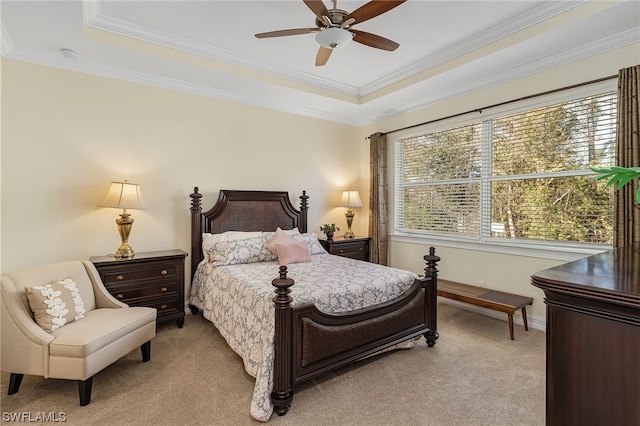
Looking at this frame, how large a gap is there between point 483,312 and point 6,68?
559 centimetres

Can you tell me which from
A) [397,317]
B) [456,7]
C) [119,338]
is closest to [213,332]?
[119,338]

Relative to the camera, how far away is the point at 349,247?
481cm

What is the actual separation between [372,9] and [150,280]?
10.3 feet

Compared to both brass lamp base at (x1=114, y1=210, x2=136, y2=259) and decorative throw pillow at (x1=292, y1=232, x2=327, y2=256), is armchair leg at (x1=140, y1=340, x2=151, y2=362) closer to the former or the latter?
A: brass lamp base at (x1=114, y1=210, x2=136, y2=259)

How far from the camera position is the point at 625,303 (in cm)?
74

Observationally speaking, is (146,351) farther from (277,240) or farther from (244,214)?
(244,214)

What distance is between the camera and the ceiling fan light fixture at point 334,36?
2410 mm

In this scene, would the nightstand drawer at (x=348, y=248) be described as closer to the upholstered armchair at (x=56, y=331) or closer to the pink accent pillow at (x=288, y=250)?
the pink accent pillow at (x=288, y=250)

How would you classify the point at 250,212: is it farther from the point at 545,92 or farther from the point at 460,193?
the point at 545,92

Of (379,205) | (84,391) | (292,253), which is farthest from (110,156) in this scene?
(379,205)

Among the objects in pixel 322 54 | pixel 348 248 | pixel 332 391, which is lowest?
pixel 332 391

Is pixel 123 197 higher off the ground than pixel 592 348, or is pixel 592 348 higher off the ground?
pixel 123 197

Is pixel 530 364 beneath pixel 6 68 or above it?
beneath

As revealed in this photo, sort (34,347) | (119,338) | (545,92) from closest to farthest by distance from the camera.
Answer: (34,347) → (119,338) → (545,92)
